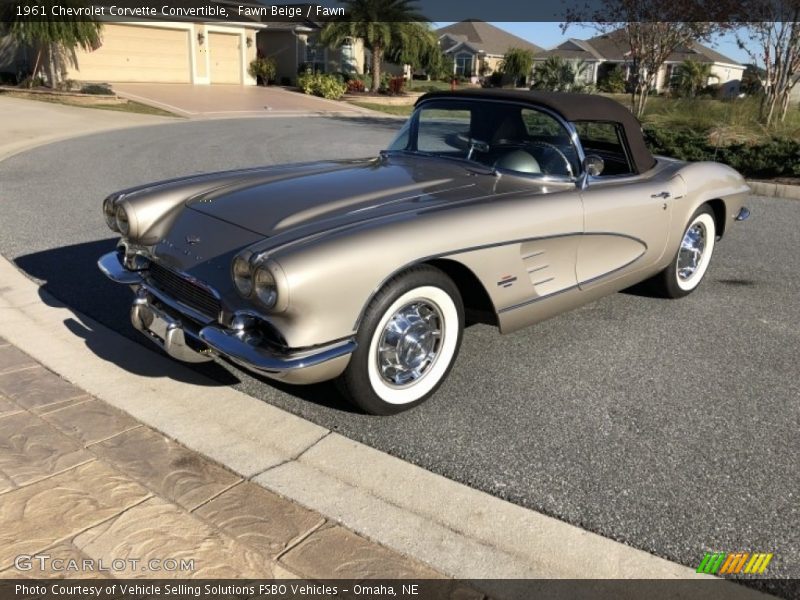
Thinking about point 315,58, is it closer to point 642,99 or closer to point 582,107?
point 642,99

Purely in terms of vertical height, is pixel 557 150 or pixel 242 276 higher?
pixel 557 150

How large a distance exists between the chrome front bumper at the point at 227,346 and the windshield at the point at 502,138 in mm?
1719

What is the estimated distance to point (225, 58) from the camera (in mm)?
31859

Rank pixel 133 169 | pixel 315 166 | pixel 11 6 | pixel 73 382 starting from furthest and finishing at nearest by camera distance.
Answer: pixel 11 6, pixel 133 169, pixel 315 166, pixel 73 382

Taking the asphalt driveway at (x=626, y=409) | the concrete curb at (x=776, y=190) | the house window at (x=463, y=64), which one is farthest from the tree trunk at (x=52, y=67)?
the house window at (x=463, y=64)

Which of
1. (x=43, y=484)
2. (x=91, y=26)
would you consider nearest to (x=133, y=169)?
(x=43, y=484)

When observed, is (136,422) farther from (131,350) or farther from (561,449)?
(561,449)

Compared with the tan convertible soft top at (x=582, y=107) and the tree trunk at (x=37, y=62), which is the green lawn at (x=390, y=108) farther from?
the tan convertible soft top at (x=582, y=107)

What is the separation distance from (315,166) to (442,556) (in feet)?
8.95

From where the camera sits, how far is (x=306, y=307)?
264cm

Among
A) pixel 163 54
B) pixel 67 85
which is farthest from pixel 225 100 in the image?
pixel 163 54

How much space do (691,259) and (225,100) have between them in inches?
906

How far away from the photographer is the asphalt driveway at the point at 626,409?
257cm

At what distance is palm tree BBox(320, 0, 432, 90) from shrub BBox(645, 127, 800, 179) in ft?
66.7
